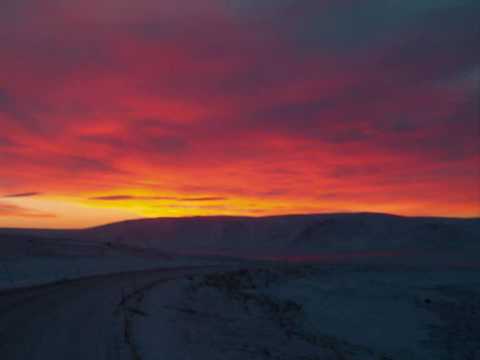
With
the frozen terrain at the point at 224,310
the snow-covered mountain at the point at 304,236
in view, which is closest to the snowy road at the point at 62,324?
the frozen terrain at the point at 224,310

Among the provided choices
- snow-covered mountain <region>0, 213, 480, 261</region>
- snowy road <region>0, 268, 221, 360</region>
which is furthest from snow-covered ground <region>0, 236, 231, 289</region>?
snow-covered mountain <region>0, 213, 480, 261</region>

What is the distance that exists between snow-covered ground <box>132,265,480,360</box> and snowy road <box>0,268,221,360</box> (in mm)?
792

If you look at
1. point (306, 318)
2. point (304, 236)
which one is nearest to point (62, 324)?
point (306, 318)

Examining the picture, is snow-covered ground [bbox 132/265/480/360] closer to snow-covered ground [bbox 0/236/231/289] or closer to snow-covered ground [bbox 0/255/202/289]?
snow-covered ground [bbox 0/255/202/289]

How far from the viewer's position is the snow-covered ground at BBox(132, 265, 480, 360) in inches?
521

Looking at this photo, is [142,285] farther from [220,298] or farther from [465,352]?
[465,352]

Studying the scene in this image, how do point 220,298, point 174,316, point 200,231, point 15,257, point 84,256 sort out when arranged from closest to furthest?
point 174,316, point 220,298, point 15,257, point 84,256, point 200,231

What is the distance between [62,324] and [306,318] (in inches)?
479

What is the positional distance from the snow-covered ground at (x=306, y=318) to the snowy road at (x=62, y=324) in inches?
31.2

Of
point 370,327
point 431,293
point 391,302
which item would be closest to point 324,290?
point 391,302

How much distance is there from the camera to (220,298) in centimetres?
2338

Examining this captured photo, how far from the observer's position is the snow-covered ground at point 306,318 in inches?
521

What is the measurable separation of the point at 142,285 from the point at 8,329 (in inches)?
480

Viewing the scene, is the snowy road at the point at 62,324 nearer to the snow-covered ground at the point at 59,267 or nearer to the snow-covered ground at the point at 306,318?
the snow-covered ground at the point at 306,318
